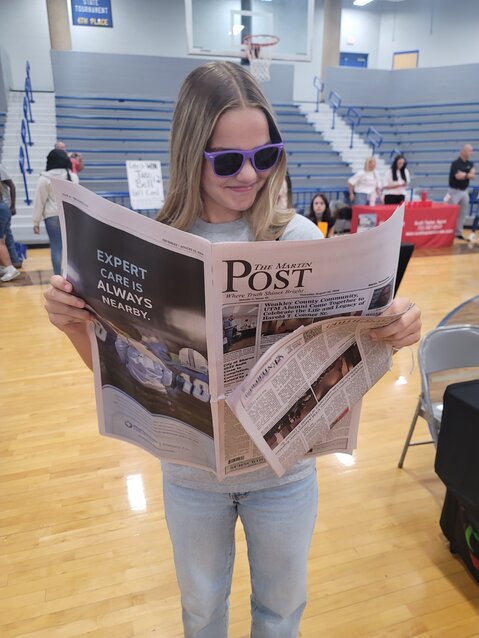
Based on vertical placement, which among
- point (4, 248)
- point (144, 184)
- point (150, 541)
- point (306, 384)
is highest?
point (306, 384)

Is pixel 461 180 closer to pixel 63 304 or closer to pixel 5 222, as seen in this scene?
pixel 5 222

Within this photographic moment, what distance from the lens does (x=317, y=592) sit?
1.48 metres

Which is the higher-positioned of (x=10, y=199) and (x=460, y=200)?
(x=10, y=199)

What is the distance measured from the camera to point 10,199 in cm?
515

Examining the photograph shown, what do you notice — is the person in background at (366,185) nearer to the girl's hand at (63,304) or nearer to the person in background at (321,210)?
the person in background at (321,210)

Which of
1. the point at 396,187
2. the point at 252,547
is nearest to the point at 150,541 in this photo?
the point at 252,547

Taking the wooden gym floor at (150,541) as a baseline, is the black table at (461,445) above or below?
above

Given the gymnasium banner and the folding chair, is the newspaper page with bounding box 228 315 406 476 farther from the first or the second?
the gymnasium banner

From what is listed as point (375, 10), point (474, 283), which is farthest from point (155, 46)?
point (474, 283)

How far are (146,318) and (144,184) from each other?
6.26 metres

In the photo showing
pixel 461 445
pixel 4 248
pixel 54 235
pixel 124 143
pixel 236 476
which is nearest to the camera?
pixel 236 476

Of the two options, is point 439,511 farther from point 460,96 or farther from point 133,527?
point 460,96

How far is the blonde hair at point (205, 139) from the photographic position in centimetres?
73

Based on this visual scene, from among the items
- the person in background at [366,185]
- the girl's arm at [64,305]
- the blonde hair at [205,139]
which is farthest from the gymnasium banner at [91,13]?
the girl's arm at [64,305]
